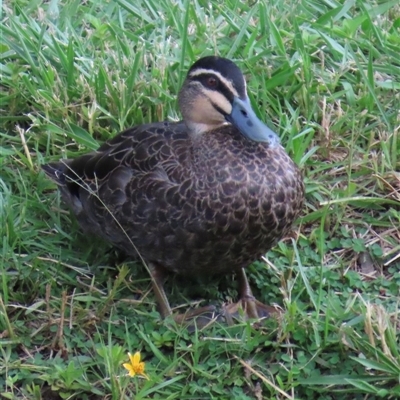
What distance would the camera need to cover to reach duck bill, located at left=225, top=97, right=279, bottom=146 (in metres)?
3.16

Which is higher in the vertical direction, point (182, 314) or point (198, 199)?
point (198, 199)

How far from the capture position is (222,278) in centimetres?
352

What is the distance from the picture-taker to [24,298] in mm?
→ 3383

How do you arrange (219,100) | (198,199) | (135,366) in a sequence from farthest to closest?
(219,100), (198,199), (135,366)

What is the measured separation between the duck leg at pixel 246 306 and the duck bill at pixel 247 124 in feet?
1.71

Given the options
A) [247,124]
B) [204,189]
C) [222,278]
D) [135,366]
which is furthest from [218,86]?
[135,366]

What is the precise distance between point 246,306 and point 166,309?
0.95 feet

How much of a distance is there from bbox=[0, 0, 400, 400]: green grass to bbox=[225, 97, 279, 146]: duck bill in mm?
498

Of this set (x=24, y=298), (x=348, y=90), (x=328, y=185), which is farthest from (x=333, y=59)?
(x=24, y=298)

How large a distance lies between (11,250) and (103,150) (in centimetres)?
53

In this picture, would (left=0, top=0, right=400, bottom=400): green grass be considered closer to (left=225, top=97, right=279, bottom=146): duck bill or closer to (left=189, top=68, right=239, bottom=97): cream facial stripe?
(left=225, top=97, right=279, bottom=146): duck bill

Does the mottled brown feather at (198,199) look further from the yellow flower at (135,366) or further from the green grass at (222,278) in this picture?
the yellow flower at (135,366)

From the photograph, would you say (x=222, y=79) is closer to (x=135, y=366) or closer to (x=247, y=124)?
(x=247, y=124)

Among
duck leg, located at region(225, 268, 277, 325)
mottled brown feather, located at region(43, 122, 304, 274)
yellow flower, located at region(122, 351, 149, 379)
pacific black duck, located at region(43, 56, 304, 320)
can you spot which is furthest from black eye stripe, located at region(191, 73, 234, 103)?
yellow flower, located at region(122, 351, 149, 379)
